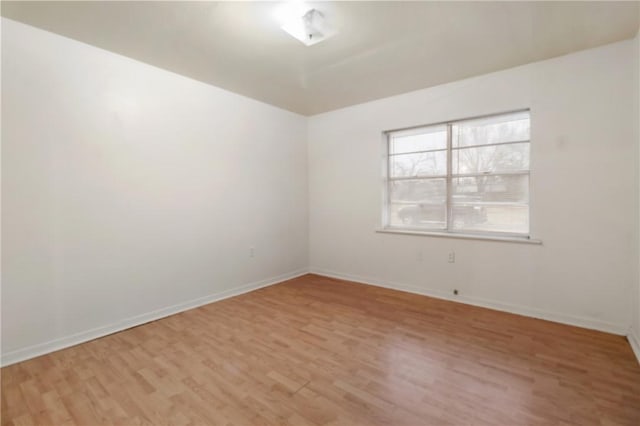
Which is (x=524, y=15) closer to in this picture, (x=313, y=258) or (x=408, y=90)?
(x=408, y=90)

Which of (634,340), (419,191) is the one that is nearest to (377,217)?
(419,191)

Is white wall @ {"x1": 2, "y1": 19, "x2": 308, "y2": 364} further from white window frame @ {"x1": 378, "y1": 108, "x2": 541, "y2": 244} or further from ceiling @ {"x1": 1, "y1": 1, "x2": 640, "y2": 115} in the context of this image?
white window frame @ {"x1": 378, "y1": 108, "x2": 541, "y2": 244}

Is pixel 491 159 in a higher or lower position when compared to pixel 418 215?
higher

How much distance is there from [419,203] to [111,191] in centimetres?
355

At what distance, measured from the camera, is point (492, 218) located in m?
3.36

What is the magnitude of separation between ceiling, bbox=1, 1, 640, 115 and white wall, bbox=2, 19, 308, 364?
0.32 metres

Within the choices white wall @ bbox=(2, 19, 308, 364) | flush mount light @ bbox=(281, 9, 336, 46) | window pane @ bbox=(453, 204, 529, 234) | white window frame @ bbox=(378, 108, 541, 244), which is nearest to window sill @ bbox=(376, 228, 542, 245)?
white window frame @ bbox=(378, 108, 541, 244)

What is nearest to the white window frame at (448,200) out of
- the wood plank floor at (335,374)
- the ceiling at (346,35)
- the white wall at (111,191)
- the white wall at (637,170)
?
the ceiling at (346,35)

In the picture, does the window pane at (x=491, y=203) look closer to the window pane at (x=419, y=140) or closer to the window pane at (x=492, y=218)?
the window pane at (x=492, y=218)

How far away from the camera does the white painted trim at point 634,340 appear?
2.25 metres

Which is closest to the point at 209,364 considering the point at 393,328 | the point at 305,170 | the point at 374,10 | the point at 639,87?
the point at 393,328

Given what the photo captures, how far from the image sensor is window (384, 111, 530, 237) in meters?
3.19

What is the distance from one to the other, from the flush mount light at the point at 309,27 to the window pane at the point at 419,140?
195cm

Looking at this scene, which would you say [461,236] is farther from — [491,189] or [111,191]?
[111,191]
